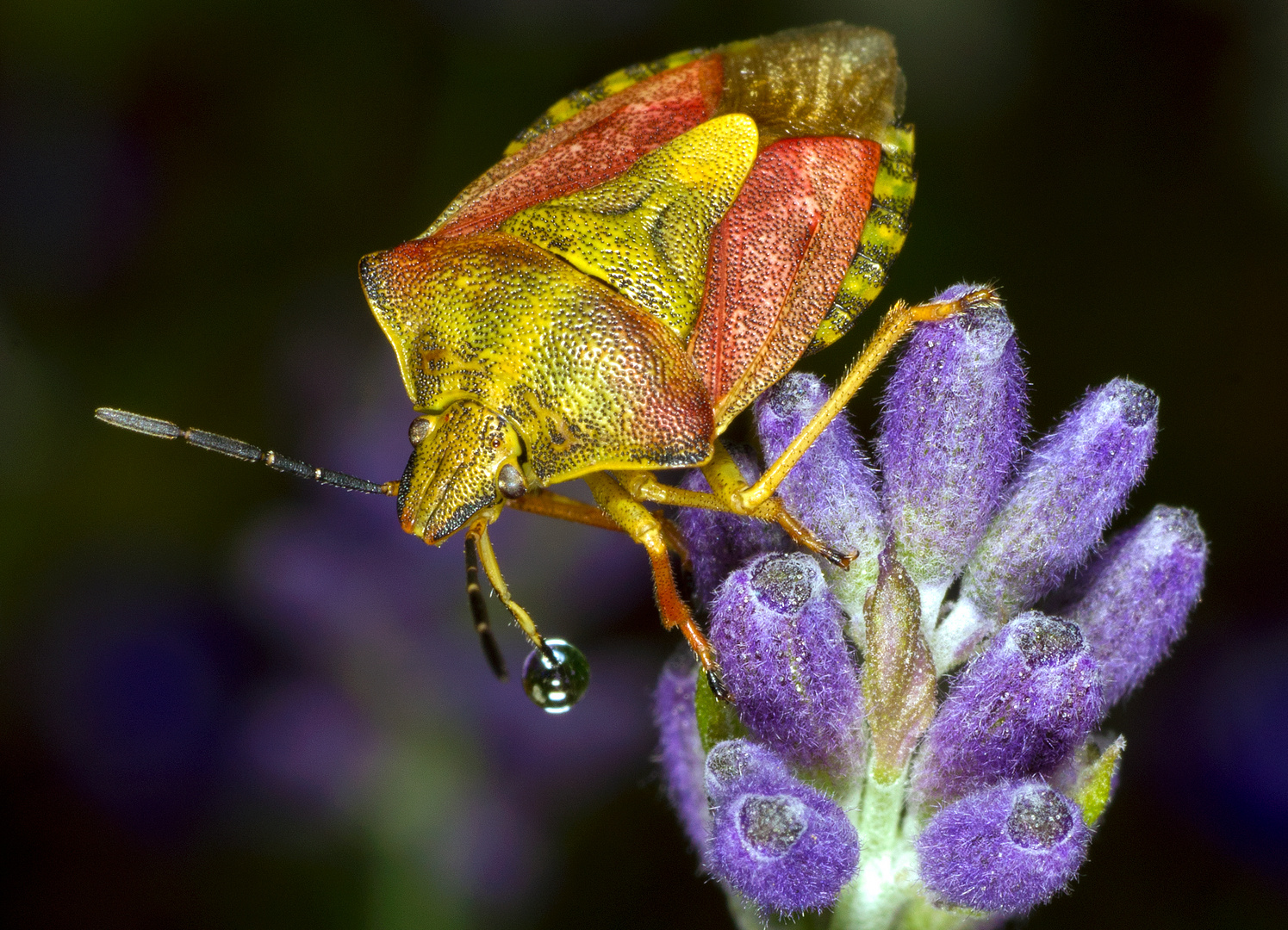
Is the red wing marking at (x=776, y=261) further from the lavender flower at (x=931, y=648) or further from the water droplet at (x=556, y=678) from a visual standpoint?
the water droplet at (x=556, y=678)

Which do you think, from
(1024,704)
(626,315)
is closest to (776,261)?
(626,315)

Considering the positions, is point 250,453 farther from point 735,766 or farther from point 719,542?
point 735,766

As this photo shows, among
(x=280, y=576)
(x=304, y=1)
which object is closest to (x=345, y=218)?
(x=304, y=1)

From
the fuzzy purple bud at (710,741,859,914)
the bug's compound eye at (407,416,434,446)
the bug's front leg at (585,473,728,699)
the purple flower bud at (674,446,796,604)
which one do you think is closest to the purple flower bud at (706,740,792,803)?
the fuzzy purple bud at (710,741,859,914)

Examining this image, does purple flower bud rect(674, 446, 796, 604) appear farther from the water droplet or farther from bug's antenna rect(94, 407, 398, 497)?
bug's antenna rect(94, 407, 398, 497)

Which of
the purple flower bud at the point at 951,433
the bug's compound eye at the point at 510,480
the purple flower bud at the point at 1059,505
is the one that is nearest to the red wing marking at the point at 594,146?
the bug's compound eye at the point at 510,480
